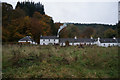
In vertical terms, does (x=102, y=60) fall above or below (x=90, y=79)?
above

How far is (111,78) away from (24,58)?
4.85 meters

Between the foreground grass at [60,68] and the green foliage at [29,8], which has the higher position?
the green foliage at [29,8]

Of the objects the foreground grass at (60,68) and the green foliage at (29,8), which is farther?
the green foliage at (29,8)

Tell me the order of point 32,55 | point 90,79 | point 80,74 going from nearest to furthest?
point 90,79 < point 80,74 < point 32,55

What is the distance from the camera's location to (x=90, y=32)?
213 feet

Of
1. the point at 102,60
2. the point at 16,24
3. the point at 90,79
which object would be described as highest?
the point at 16,24

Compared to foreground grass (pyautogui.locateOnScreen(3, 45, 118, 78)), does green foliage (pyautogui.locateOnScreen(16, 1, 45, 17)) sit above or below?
above

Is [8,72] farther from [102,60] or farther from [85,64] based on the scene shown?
[102,60]

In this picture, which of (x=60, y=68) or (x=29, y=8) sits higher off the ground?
(x=29, y=8)

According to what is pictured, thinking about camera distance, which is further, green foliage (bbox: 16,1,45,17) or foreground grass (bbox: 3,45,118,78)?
green foliage (bbox: 16,1,45,17)

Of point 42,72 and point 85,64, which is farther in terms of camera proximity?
→ point 85,64

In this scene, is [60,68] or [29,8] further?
[29,8]

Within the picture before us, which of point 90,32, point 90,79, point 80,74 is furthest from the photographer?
point 90,32

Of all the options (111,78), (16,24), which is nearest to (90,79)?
(111,78)
